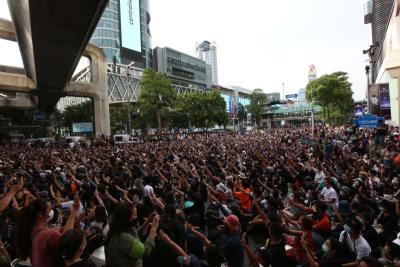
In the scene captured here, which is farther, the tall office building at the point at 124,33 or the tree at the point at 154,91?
the tall office building at the point at 124,33

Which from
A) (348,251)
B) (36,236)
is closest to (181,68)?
(348,251)

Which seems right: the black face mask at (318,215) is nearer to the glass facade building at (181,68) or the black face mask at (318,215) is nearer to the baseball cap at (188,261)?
the baseball cap at (188,261)

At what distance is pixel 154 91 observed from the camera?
4191 centimetres

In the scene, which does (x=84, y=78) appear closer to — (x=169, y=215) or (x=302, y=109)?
(x=302, y=109)

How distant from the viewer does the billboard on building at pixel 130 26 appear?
8675 cm

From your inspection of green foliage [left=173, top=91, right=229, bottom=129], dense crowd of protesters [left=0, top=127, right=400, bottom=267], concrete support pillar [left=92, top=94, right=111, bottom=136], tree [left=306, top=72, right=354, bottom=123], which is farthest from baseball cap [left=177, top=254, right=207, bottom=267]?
green foliage [left=173, top=91, right=229, bottom=129]

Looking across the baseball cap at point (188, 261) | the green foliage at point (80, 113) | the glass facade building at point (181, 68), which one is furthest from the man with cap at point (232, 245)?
the glass facade building at point (181, 68)

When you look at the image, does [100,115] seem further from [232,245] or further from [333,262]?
[333,262]

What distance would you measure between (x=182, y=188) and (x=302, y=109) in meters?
114

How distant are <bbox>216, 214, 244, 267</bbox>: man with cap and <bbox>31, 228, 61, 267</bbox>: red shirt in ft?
6.86

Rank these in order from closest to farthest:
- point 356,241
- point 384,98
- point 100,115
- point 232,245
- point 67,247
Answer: point 67,247 → point 232,245 → point 356,241 → point 384,98 → point 100,115

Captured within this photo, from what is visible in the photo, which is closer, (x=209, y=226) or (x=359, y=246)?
(x=359, y=246)

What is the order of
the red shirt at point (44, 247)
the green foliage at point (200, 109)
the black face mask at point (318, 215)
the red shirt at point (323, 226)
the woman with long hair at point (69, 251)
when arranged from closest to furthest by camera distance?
the woman with long hair at point (69, 251) < the red shirt at point (44, 247) < the red shirt at point (323, 226) < the black face mask at point (318, 215) < the green foliage at point (200, 109)

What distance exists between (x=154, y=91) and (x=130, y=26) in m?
54.7
